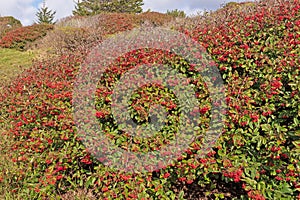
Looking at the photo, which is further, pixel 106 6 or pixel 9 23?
pixel 106 6

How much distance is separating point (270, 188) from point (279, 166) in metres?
0.20

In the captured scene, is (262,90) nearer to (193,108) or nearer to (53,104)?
(193,108)

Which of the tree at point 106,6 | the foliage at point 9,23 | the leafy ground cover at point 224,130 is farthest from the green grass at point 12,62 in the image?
the tree at point 106,6

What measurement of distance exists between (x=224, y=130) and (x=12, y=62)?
9.71 meters

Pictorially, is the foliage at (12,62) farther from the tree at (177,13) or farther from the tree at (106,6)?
the tree at (106,6)

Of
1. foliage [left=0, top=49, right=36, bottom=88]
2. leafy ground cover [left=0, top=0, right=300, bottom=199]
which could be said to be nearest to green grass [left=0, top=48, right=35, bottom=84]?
foliage [left=0, top=49, right=36, bottom=88]

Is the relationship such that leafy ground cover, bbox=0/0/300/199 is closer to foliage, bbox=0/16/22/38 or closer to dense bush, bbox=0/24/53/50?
dense bush, bbox=0/24/53/50

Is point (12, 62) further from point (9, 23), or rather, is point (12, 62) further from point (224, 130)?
point (9, 23)

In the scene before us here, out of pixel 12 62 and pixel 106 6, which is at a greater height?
pixel 106 6

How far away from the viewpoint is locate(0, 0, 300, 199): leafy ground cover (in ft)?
7.24

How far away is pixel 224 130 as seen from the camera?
2.30 metres

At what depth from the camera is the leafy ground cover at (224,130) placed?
221 centimetres

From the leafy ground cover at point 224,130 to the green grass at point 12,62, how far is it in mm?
5788

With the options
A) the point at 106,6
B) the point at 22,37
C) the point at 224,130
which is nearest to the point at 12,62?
the point at 22,37
